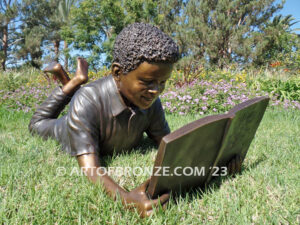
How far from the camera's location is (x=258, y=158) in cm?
199

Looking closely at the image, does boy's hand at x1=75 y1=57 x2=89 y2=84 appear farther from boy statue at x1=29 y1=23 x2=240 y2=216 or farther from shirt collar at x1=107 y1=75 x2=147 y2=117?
shirt collar at x1=107 y1=75 x2=147 y2=117

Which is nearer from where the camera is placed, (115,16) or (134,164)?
(134,164)

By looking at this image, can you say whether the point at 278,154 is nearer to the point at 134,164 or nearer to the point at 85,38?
the point at 134,164

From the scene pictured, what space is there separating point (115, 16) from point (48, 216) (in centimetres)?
2266

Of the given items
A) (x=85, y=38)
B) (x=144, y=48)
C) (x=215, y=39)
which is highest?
(x=85, y=38)

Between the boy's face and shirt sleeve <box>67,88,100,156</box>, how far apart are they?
305 millimetres

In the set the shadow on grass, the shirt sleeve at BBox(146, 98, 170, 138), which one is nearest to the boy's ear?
the shirt sleeve at BBox(146, 98, 170, 138)

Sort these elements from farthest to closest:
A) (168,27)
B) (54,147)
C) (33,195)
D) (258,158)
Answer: (168,27) < (54,147) < (258,158) < (33,195)

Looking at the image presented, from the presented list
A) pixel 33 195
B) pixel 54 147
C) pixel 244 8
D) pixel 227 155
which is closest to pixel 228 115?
pixel 227 155

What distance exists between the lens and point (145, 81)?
1.48 meters

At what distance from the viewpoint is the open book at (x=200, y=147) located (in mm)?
1002

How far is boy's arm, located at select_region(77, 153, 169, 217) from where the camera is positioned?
44.8 inches

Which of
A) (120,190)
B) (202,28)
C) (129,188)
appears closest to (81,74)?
(129,188)

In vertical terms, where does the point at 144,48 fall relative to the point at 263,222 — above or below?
above
